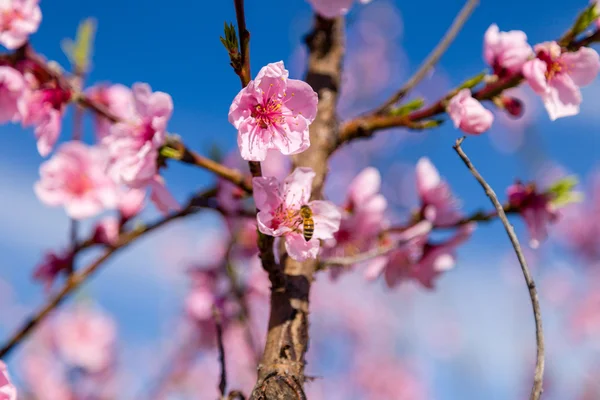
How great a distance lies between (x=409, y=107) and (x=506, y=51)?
0.29 m

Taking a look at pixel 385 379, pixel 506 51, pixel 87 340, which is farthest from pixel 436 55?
pixel 385 379

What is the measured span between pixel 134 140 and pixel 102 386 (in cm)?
480

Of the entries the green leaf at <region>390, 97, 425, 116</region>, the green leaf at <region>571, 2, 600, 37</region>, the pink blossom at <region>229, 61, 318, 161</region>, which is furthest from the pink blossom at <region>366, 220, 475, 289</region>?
the pink blossom at <region>229, 61, 318, 161</region>

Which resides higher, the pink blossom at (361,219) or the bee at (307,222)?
the pink blossom at (361,219)

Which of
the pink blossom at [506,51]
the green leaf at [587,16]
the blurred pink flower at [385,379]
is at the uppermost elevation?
the blurred pink flower at [385,379]

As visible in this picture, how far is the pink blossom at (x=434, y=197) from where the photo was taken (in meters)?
1.85

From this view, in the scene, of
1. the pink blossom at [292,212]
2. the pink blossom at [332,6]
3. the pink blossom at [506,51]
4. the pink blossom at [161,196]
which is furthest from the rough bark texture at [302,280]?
the pink blossom at [506,51]

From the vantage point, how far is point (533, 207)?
67.3 inches

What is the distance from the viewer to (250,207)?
2.05 m

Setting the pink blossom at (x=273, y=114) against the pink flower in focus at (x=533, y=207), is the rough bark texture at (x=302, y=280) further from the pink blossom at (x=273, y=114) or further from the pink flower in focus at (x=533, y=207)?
the pink flower in focus at (x=533, y=207)

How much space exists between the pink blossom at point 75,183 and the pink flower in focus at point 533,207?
1.54m

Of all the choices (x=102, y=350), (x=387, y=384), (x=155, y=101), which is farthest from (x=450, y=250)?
(x=387, y=384)

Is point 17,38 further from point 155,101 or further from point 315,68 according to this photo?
point 315,68

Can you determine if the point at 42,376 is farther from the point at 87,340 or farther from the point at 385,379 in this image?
the point at 385,379
